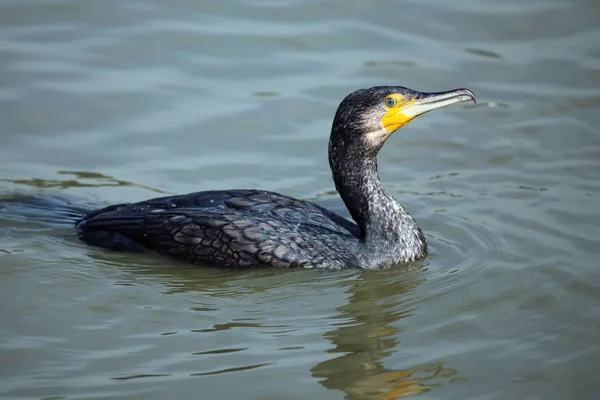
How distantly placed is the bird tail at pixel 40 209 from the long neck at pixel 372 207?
6.93ft

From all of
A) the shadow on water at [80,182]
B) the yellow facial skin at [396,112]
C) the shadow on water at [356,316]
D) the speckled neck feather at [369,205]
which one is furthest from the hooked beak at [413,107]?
the shadow on water at [80,182]

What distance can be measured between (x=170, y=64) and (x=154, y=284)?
14.4 ft

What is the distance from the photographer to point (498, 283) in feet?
23.2

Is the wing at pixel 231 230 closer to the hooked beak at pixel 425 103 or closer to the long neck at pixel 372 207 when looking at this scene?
the long neck at pixel 372 207

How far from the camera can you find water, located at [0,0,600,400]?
5926 mm

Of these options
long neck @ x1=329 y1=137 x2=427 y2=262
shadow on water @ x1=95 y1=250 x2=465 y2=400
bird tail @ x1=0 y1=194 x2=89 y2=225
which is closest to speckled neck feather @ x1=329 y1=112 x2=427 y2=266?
long neck @ x1=329 y1=137 x2=427 y2=262

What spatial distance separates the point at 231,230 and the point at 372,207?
106 cm

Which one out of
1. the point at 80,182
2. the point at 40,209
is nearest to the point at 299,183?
the point at 80,182

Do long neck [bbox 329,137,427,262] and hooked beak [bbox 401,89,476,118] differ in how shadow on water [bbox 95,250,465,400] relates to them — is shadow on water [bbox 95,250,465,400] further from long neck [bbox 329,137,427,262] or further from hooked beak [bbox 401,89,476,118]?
hooked beak [bbox 401,89,476,118]

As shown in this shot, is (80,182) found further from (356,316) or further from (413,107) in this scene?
(356,316)

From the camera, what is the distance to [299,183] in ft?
29.2

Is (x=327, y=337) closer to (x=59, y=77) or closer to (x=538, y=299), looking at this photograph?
(x=538, y=299)

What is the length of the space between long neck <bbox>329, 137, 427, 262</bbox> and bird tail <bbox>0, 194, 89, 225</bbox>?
2111 millimetres

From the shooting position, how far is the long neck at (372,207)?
7441 millimetres
